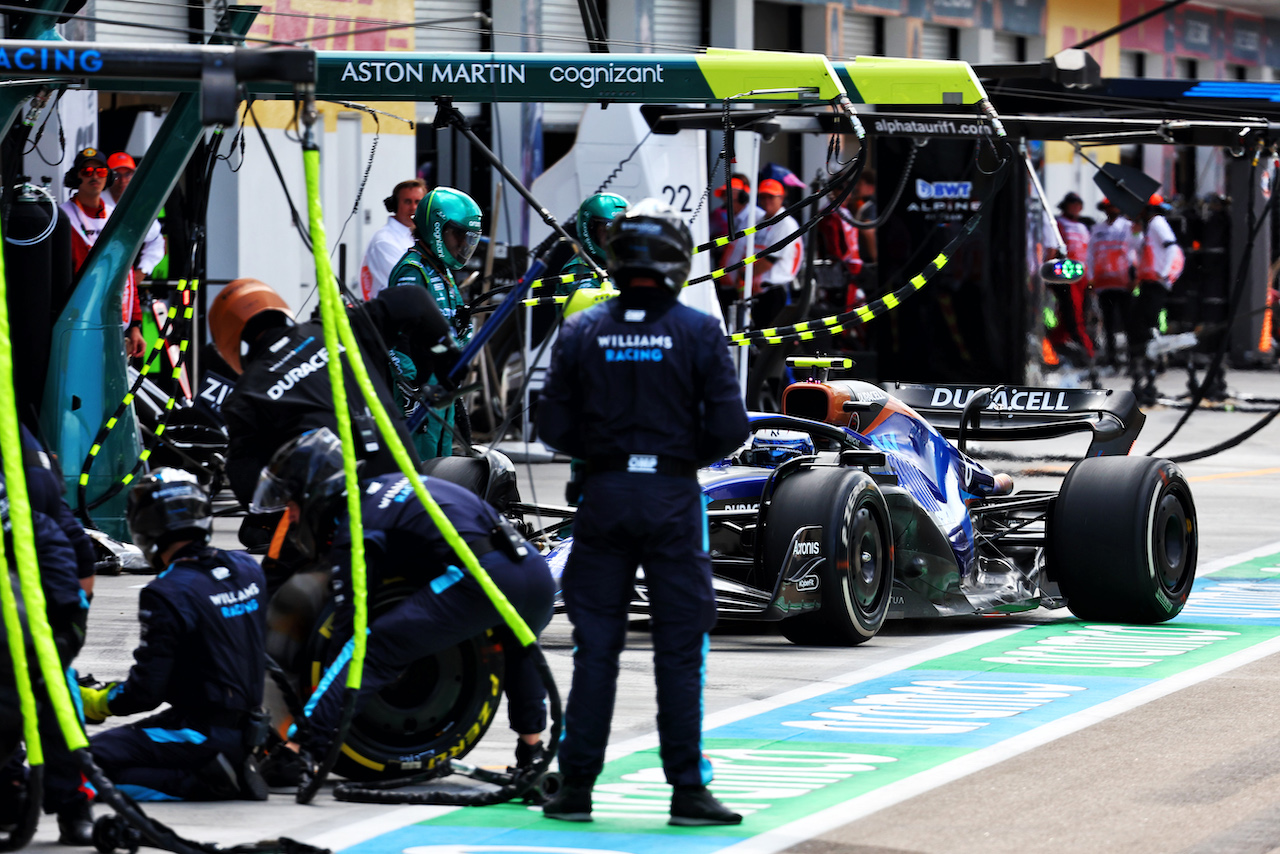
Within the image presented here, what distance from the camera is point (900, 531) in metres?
9.68

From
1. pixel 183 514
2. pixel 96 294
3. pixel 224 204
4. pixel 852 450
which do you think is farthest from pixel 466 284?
pixel 183 514

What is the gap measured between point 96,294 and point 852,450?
441 centimetres

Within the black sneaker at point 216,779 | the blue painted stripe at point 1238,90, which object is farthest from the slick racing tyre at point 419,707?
the blue painted stripe at point 1238,90

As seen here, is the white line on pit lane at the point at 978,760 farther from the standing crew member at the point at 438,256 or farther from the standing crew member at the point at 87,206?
the standing crew member at the point at 87,206

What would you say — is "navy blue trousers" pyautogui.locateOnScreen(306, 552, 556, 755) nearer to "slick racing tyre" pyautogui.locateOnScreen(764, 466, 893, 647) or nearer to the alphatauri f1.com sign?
the alphatauri f1.com sign

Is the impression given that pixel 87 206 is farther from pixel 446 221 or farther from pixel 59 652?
pixel 59 652

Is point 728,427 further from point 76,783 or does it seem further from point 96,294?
point 96,294

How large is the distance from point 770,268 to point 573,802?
12141mm

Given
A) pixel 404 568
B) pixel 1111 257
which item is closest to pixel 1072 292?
pixel 1111 257

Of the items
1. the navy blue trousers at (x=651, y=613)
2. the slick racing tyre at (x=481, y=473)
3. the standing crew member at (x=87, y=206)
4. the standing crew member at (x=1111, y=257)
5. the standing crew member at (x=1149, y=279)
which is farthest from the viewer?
the standing crew member at (x=1111, y=257)

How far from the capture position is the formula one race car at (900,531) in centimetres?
910

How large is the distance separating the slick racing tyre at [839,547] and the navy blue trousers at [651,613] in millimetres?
2985

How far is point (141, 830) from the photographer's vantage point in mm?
5426

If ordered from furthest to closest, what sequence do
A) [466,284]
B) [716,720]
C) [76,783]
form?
[466,284], [716,720], [76,783]
